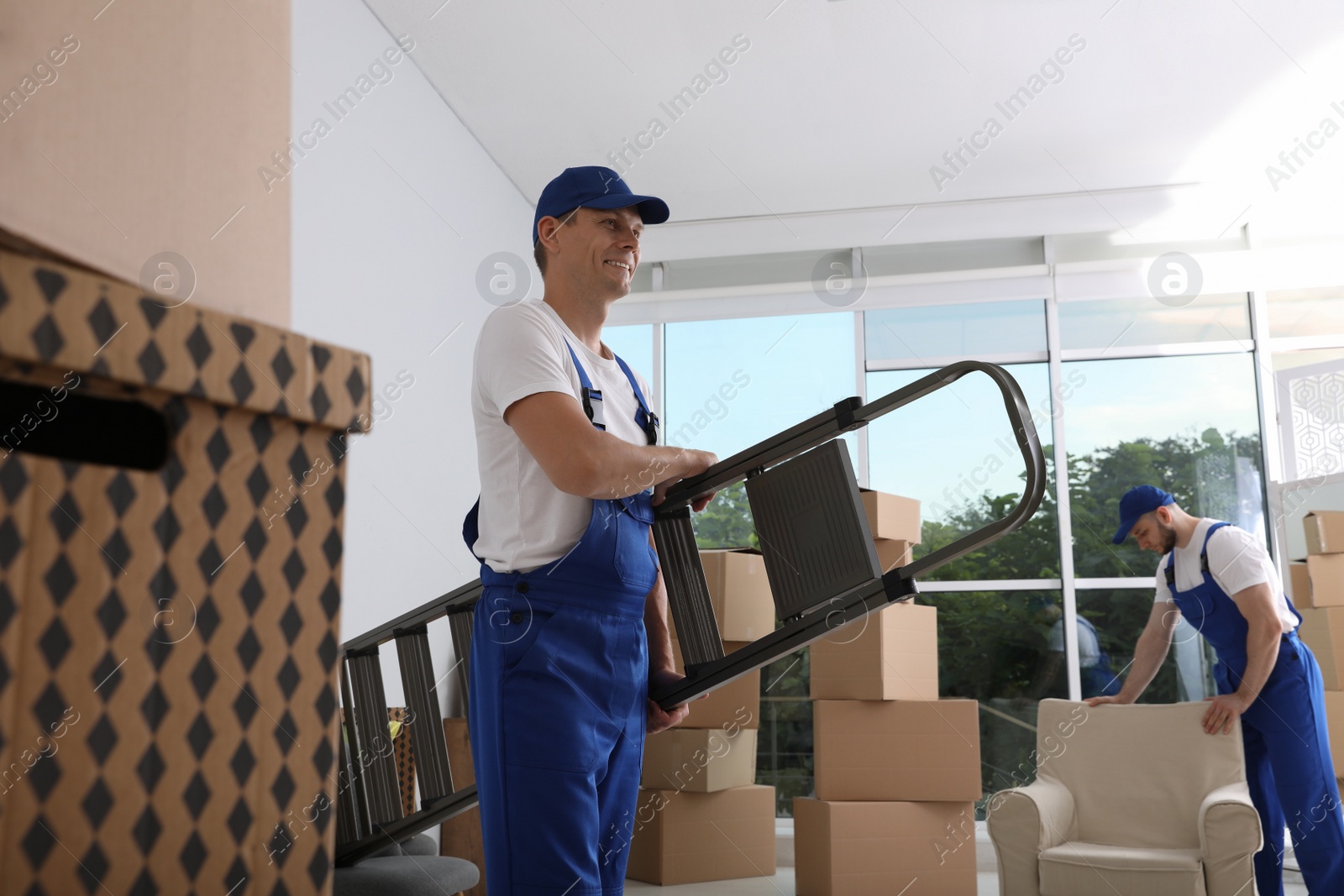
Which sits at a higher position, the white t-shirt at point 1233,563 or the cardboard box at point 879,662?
the white t-shirt at point 1233,563

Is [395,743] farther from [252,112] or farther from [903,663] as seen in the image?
[252,112]

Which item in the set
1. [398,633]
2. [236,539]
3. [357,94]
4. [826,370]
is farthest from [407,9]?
[236,539]

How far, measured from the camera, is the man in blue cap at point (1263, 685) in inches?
129

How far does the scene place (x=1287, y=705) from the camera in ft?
11.1

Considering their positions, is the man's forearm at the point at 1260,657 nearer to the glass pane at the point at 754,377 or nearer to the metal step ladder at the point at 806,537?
the metal step ladder at the point at 806,537

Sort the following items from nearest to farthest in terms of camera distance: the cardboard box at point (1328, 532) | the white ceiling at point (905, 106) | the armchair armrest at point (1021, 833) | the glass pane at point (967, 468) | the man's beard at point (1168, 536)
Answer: the armchair armrest at point (1021, 833) < the man's beard at point (1168, 536) < the white ceiling at point (905, 106) < the cardboard box at point (1328, 532) < the glass pane at point (967, 468)

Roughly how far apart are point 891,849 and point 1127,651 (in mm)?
2388

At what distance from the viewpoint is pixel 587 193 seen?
1.60 m

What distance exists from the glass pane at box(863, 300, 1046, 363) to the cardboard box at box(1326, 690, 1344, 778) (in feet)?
7.75

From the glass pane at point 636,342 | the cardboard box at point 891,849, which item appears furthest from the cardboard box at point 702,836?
the glass pane at point 636,342

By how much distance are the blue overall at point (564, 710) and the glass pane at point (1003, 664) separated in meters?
4.44

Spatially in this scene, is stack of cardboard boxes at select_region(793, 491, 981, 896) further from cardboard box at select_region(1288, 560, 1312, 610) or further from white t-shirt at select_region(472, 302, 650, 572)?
white t-shirt at select_region(472, 302, 650, 572)

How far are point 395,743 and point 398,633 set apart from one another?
3.63 ft

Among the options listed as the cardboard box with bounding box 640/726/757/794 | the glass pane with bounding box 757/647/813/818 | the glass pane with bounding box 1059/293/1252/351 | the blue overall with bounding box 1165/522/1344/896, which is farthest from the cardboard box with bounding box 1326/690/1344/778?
the cardboard box with bounding box 640/726/757/794
